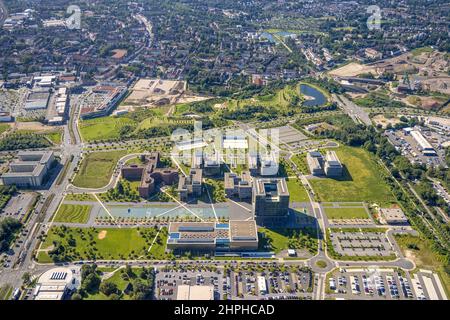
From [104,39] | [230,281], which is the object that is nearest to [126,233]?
[230,281]

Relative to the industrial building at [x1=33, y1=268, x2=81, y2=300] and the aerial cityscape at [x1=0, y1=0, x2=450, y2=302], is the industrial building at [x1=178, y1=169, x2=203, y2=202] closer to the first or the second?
the aerial cityscape at [x1=0, y1=0, x2=450, y2=302]

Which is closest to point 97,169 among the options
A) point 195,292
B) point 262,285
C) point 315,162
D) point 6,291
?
point 6,291

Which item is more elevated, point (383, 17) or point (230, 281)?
point (383, 17)

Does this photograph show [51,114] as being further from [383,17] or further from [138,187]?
[383,17]

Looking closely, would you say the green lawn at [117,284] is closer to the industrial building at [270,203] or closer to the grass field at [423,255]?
the industrial building at [270,203]

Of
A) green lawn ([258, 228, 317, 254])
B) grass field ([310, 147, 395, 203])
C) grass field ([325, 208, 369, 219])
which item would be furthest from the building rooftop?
grass field ([310, 147, 395, 203])

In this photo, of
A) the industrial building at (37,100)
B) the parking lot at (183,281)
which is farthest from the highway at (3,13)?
the parking lot at (183,281)
